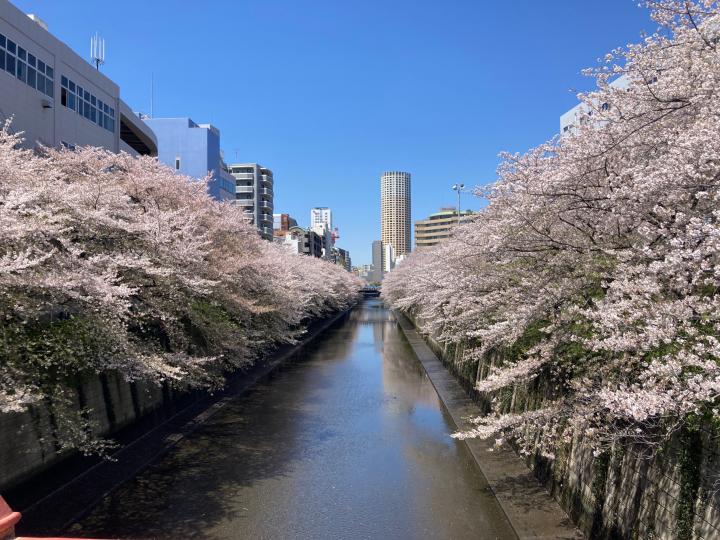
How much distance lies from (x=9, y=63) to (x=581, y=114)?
2336 centimetres

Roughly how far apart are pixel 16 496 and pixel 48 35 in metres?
22.5

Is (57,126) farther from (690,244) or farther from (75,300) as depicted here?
(690,244)

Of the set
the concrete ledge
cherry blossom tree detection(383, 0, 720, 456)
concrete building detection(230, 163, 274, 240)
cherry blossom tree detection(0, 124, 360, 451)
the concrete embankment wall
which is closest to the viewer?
cherry blossom tree detection(383, 0, 720, 456)

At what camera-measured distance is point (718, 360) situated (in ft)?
21.1

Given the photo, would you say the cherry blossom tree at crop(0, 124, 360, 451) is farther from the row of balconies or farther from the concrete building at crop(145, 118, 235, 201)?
the row of balconies

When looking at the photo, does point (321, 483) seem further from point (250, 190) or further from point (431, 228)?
point (431, 228)

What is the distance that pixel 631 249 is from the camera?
7.79 m

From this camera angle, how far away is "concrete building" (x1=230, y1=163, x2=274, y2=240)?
3607 inches

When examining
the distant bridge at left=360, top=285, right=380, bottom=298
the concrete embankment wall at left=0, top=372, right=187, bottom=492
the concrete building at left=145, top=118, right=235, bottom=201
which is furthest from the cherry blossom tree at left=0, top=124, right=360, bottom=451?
the distant bridge at left=360, top=285, right=380, bottom=298

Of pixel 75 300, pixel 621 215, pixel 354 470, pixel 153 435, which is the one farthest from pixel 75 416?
pixel 621 215

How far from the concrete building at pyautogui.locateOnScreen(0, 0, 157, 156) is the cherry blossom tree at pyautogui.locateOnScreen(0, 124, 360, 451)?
279cm

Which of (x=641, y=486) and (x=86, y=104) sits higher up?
(x=86, y=104)

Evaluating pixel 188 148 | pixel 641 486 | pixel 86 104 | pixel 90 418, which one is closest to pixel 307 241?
pixel 188 148

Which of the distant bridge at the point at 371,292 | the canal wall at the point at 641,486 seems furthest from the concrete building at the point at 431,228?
the canal wall at the point at 641,486
